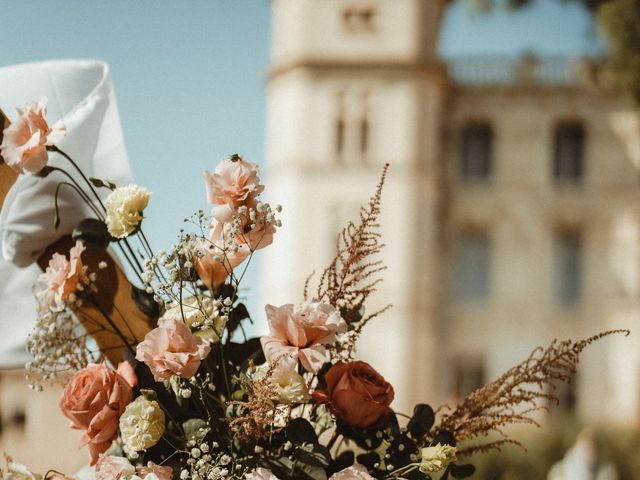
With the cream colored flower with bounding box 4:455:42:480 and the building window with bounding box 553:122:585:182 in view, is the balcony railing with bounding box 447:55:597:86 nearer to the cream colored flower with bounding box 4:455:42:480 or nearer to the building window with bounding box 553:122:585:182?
the building window with bounding box 553:122:585:182

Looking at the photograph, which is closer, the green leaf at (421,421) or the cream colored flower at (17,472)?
the cream colored flower at (17,472)

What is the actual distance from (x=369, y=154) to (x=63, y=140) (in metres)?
23.9

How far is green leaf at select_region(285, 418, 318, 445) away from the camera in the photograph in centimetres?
166

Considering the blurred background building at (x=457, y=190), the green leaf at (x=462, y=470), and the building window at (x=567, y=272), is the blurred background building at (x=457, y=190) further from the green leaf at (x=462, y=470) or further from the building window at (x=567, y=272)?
the green leaf at (x=462, y=470)

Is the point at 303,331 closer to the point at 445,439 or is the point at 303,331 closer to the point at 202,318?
the point at 202,318

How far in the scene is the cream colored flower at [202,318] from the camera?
173cm

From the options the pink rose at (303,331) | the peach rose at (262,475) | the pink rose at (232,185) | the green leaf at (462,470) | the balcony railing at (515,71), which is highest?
the pink rose at (232,185)

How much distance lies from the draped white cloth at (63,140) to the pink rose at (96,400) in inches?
18.4

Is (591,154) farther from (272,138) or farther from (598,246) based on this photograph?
(272,138)

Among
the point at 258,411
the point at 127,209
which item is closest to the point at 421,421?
the point at 258,411

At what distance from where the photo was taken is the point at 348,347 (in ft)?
5.79

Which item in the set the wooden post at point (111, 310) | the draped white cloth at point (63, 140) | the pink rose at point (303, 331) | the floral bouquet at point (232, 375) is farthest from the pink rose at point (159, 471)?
the draped white cloth at point (63, 140)

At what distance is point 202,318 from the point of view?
1.74 metres

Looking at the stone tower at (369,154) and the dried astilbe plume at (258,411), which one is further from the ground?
the dried astilbe plume at (258,411)
